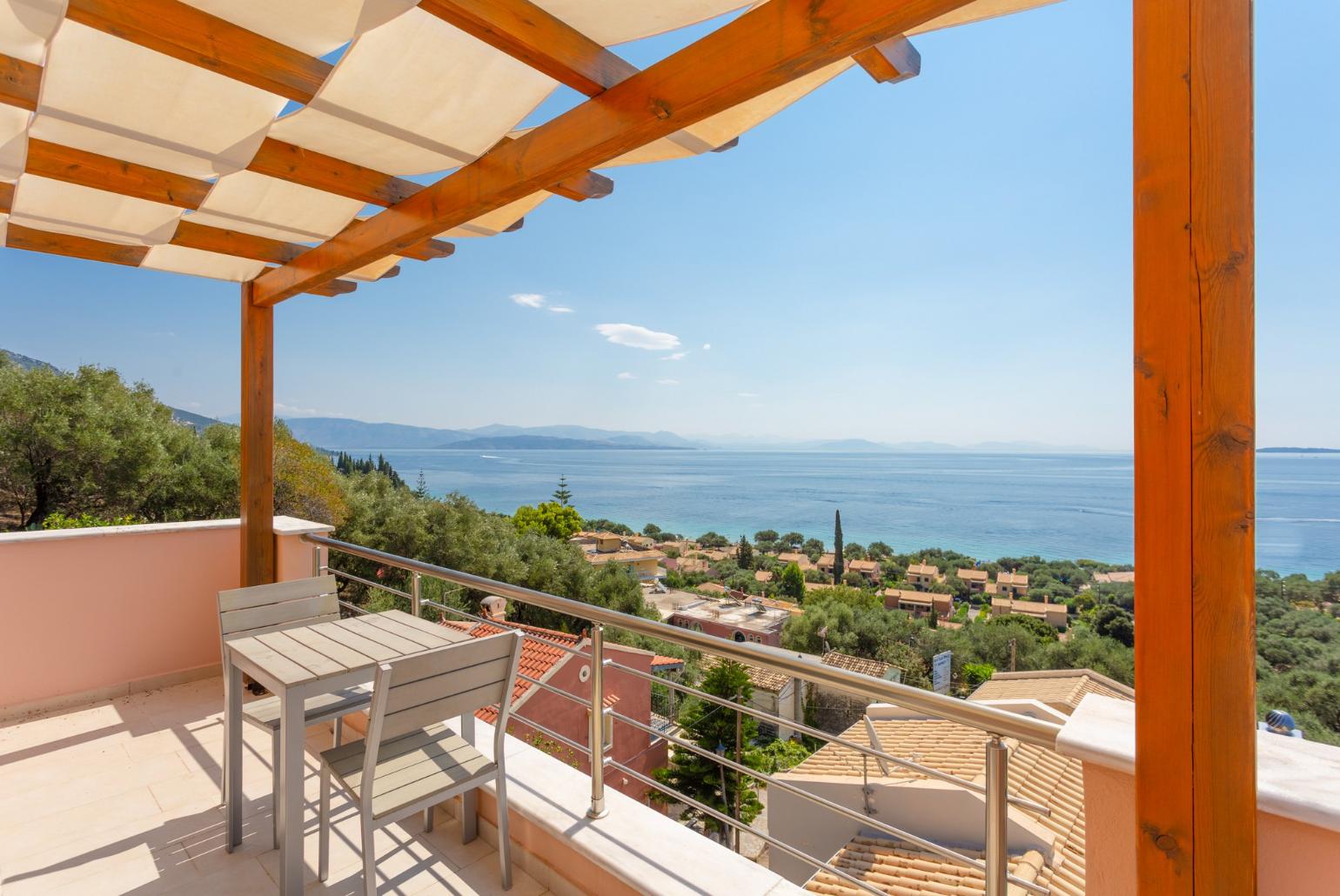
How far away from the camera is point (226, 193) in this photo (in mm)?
2469

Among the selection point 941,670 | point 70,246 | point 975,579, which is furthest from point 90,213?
point 975,579

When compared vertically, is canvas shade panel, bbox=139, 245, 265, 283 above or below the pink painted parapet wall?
above

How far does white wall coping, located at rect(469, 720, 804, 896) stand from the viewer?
1.73 metres

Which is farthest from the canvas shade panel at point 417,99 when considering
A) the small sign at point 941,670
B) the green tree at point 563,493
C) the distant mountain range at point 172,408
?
the green tree at point 563,493

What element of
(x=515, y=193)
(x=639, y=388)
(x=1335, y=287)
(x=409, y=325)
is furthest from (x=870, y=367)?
(x=515, y=193)

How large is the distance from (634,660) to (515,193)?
12.0 meters

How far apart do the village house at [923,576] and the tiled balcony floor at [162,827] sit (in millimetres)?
34297

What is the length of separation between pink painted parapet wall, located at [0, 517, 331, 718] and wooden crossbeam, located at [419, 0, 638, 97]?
340 centimetres

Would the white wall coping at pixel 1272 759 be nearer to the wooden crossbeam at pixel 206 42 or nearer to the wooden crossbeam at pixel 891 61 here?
the wooden crossbeam at pixel 891 61

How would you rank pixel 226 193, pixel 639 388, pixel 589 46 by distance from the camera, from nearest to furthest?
pixel 589 46 < pixel 226 193 < pixel 639 388

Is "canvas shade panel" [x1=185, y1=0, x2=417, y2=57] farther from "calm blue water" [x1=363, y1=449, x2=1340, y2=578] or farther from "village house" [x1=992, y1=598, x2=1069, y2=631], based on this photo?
"village house" [x1=992, y1=598, x2=1069, y2=631]

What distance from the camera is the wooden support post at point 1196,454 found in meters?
0.92

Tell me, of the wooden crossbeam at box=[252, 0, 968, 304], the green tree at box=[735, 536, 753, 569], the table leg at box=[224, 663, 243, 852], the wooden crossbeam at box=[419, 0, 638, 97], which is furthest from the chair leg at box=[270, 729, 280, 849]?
the green tree at box=[735, 536, 753, 569]

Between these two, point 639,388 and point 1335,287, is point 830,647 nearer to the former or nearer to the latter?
point 1335,287
